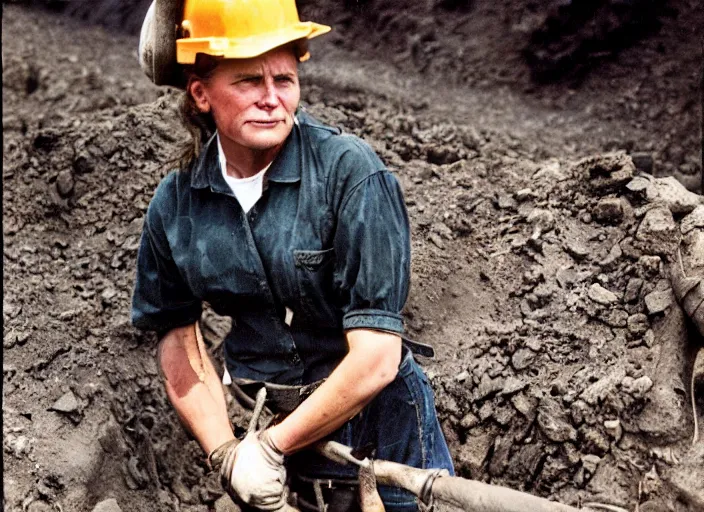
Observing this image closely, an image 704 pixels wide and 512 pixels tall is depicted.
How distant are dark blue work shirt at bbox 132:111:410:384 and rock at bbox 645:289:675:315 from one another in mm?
1535

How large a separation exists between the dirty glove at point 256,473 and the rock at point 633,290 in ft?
5.94

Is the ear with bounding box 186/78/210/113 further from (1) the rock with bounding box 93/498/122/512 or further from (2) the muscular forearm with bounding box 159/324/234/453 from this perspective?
(1) the rock with bounding box 93/498/122/512

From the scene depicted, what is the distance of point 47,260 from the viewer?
4.47m

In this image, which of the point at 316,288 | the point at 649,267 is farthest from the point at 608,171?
the point at 316,288

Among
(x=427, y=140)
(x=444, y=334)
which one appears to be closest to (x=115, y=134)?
(x=427, y=140)

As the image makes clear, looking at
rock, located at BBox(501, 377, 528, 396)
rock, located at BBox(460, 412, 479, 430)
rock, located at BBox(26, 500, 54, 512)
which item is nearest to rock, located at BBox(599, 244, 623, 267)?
rock, located at BBox(501, 377, 528, 396)

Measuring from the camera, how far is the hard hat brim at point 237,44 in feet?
7.87

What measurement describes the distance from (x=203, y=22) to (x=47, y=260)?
93.7 inches

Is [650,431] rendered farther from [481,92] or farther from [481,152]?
[481,92]

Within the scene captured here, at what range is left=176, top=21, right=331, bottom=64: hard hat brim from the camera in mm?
2398

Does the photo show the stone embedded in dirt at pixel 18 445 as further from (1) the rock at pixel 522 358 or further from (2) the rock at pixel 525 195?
(2) the rock at pixel 525 195

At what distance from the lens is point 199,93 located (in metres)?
2.57

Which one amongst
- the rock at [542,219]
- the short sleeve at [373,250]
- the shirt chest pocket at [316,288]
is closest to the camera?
the short sleeve at [373,250]

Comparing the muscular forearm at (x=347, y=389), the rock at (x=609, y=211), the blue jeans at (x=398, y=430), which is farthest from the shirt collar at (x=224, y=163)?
the rock at (x=609, y=211)
